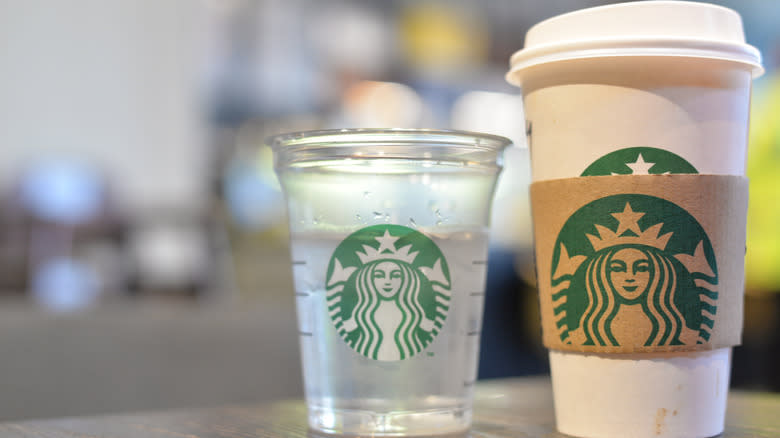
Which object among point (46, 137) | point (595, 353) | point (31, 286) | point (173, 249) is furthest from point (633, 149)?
point (46, 137)

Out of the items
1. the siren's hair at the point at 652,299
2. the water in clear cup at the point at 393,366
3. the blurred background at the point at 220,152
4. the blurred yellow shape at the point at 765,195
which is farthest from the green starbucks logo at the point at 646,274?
the blurred yellow shape at the point at 765,195

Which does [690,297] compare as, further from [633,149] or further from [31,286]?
[31,286]

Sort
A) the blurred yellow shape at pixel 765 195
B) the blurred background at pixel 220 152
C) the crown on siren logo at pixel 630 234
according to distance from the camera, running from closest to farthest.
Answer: the crown on siren logo at pixel 630 234 < the blurred background at pixel 220 152 < the blurred yellow shape at pixel 765 195

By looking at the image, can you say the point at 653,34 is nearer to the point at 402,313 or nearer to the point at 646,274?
the point at 646,274

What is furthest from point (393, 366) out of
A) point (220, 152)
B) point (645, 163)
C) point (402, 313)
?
point (220, 152)

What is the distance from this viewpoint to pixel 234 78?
5.19m

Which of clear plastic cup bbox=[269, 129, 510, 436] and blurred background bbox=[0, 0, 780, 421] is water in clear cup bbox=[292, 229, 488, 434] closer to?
clear plastic cup bbox=[269, 129, 510, 436]

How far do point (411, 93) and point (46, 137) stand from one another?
292cm

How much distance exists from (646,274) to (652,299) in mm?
21

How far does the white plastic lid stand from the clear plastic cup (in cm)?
11

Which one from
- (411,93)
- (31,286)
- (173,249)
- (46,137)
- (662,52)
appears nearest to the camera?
(662,52)

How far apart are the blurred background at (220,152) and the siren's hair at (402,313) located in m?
0.89

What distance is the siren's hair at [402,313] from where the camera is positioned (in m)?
0.65

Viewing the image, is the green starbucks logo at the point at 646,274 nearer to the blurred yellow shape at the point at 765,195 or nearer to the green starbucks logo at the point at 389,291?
the green starbucks logo at the point at 389,291
